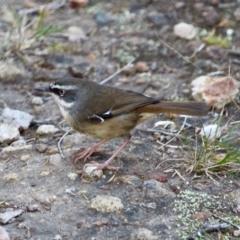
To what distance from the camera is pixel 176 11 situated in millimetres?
8914

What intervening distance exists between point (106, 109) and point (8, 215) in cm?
149

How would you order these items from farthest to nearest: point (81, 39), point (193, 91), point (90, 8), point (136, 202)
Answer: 1. point (90, 8)
2. point (81, 39)
3. point (193, 91)
4. point (136, 202)

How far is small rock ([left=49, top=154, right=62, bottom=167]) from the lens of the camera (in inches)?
243

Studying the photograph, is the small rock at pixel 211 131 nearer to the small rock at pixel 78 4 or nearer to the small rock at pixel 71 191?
the small rock at pixel 71 191

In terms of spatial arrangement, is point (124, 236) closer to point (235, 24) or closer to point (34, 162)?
point (34, 162)

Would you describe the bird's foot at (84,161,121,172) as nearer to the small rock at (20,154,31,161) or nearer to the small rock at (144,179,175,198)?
the small rock at (144,179,175,198)

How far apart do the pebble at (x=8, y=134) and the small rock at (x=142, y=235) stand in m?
1.84

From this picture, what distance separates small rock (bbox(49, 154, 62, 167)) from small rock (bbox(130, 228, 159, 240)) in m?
1.20

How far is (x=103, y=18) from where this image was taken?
8938 millimetres

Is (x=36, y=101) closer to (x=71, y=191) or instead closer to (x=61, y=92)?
(x=61, y=92)

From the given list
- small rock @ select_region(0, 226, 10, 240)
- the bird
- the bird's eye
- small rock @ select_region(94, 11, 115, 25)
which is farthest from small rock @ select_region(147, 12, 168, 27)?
small rock @ select_region(0, 226, 10, 240)

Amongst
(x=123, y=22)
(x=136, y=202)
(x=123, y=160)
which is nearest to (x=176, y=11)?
(x=123, y=22)

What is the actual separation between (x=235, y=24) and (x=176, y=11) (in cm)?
77

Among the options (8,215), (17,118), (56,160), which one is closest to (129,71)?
(17,118)
